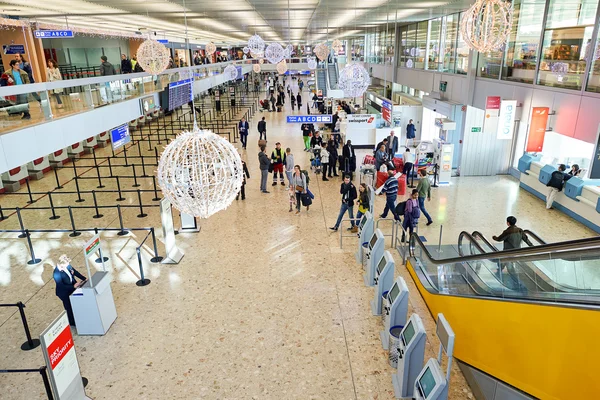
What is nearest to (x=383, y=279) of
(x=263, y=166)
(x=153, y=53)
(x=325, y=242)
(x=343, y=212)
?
(x=325, y=242)

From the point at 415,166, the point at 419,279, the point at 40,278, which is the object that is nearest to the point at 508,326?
the point at 419,279

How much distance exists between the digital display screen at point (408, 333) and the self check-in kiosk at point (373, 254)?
88.7 inches

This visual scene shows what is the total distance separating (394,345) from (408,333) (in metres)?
0.62

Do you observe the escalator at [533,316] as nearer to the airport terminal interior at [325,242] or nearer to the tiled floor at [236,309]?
the airport terminal interior at [325,242]

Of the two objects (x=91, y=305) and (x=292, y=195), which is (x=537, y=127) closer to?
(x=292, y=195)

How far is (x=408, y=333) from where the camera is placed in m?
4.59

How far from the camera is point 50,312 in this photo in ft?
21.5

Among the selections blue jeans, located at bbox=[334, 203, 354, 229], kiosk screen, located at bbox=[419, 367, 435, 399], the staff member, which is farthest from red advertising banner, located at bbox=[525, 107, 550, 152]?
the staff member

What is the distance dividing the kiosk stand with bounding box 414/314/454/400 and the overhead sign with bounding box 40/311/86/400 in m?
3.71

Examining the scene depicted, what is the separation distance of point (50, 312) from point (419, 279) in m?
6.12

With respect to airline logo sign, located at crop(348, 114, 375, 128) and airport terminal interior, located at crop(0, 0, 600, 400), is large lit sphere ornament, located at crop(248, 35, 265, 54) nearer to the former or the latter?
airport terminal interior, located at crop(0, 0, 600, 400)

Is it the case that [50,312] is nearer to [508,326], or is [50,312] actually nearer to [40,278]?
[40,278]

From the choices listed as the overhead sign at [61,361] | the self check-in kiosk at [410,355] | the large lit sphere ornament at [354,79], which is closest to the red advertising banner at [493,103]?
the large lit sphere ornament at [354,79]

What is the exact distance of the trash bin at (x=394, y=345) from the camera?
16.7 ft
